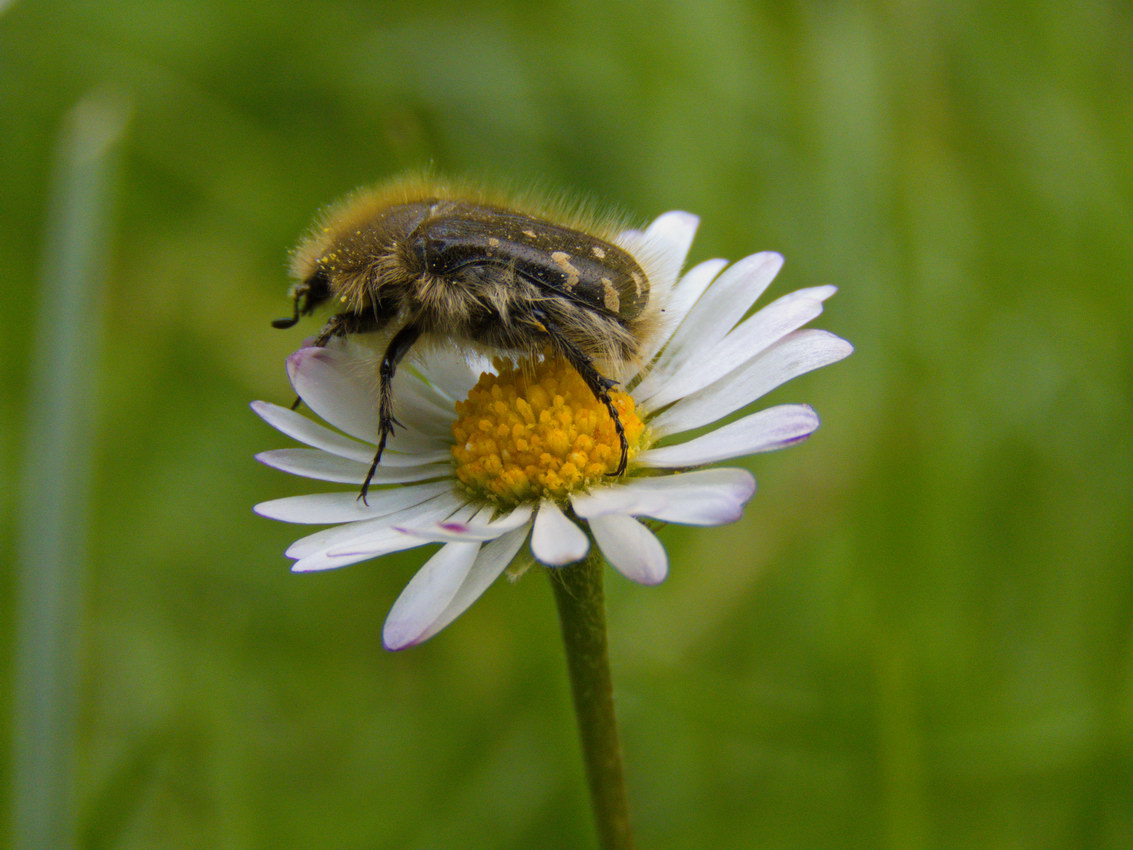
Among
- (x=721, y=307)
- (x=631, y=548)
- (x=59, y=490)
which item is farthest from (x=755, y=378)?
(x=59, y=490)

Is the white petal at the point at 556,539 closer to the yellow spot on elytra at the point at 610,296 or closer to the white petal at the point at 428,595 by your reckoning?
the white petal at the point at 428,595

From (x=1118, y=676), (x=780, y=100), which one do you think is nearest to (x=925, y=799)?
(x=1118, y=676)

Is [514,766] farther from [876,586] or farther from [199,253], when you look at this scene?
[199,253]

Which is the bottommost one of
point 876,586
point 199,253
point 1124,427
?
point 876,586

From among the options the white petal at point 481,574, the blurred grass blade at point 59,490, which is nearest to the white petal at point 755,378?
the white petal at point 481,574

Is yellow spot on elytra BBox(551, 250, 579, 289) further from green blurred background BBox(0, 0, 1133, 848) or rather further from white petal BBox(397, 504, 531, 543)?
green blurred background BBox(0, 0, 1133, 848)

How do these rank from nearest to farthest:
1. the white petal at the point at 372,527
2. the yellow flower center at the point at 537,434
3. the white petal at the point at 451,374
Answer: the white petal at the point at 372,527, the yellow flower center at the point at 537,434, the white petal at the point at 451,374

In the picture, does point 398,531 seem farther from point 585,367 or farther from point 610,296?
point 610,296
